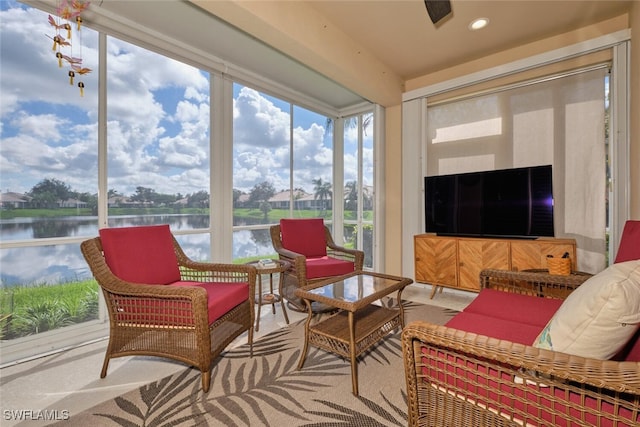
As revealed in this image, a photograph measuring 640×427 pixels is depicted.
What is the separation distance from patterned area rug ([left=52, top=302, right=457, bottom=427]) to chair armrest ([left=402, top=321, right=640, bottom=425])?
1.78ft

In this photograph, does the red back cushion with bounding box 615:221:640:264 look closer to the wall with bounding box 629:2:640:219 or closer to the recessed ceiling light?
the wall with bounding box 629:2:640:219

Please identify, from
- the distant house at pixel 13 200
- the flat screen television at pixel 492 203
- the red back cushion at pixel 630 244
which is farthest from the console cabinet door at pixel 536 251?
the distant house at pixel 13 200

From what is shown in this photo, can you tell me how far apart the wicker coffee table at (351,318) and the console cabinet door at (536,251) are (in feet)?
4.92

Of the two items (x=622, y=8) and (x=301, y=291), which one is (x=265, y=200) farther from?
(x=622, y=8)

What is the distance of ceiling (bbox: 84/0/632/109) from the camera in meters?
2.39

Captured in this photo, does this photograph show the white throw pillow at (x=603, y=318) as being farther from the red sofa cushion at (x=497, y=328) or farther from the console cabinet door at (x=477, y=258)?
the console cabinet door at (x=477, y=258)

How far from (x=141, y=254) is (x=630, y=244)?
2.81 m

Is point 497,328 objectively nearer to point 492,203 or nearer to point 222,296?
point 222,296

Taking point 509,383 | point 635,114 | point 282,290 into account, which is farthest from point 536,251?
point 282,290

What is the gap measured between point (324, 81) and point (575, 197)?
10.6 feet

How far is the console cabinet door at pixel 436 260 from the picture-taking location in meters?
3.17

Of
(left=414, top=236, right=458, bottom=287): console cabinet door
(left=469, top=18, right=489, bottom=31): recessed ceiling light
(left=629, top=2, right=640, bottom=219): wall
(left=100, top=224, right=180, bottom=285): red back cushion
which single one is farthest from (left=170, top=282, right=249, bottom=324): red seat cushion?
(left=469, top=18, right=489, bottom=31): recessed ceiling light

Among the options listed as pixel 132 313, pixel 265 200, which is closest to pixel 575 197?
pixel 265 200

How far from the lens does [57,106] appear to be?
7.42 ft
